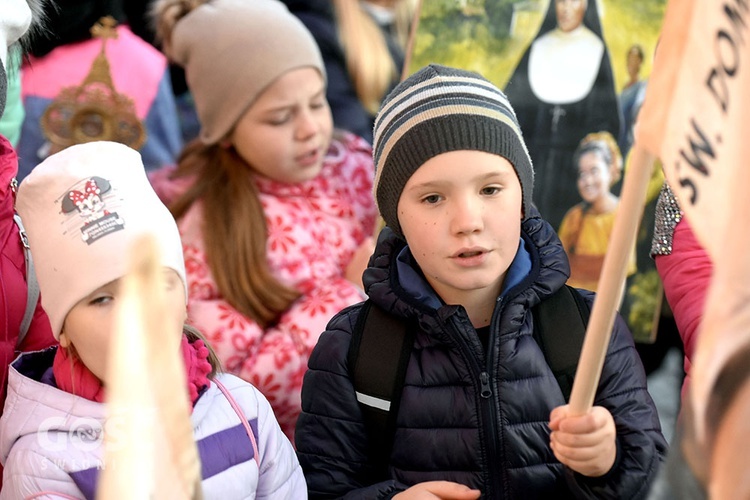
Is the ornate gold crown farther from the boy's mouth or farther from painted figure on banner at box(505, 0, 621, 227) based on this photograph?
the boy's mouth

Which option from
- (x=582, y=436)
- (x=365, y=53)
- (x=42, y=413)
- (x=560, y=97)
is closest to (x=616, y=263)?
(x=582, y=436)

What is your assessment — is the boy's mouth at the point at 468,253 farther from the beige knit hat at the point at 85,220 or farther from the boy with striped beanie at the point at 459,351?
the beige knit hat at the point at 85,220

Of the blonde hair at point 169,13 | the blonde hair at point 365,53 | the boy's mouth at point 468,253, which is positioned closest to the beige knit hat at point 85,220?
the boy's mouth at point 468,253

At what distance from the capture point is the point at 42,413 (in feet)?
6.14

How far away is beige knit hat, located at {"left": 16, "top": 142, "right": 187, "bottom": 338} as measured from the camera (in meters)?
1.80

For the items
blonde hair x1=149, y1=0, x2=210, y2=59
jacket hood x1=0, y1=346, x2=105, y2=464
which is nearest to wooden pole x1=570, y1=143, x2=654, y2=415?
jacket hood x1=0, y1=346, x2=105, y2=464

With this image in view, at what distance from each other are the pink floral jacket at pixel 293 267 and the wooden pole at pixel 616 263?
129 cm

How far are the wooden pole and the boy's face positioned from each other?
0.49 m

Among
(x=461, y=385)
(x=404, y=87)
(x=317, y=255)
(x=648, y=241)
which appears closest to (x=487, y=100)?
(x=404, y=87)

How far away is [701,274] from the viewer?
224 centimetres

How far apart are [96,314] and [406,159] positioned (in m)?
0.63

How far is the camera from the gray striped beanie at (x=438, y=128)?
209 centimetres

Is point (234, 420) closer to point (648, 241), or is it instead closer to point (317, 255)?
point (317, 255)

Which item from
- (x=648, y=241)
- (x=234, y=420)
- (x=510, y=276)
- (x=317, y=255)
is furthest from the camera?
(x=648, y=241)
